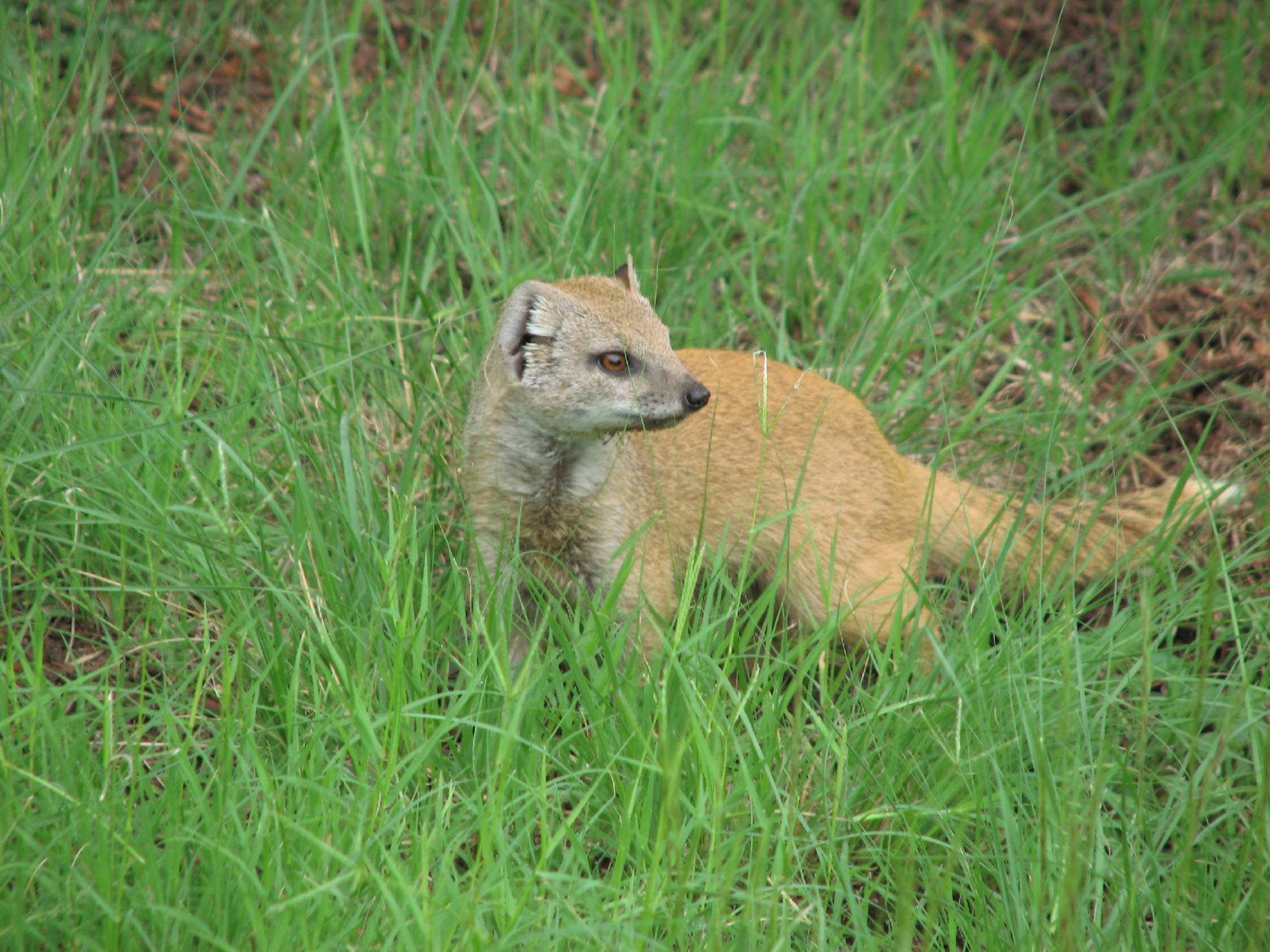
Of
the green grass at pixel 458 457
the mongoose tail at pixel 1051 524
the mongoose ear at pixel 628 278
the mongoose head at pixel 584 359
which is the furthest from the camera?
the mongoose tail at pixel 1051 524

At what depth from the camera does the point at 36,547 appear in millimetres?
3434

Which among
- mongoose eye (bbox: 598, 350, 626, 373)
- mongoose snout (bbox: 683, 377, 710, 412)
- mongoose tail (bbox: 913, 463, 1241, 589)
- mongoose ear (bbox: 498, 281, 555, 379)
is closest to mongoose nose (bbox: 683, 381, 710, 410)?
mongoose snout (bbox: 683, 377, 710, 412)

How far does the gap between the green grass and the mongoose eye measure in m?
0.64

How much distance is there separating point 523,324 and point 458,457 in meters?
0.68

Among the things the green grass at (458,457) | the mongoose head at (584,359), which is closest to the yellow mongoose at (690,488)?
the mongoose head at (584,359)

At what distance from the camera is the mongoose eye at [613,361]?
3.35 metres

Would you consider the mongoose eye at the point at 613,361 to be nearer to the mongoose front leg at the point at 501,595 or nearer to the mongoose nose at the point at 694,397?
the mongoose nose at the point at 694,397

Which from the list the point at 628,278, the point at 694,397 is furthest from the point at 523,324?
the point at 694,397

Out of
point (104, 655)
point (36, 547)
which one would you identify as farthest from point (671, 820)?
point (36, 547)

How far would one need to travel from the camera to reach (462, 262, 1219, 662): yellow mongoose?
3.35 m

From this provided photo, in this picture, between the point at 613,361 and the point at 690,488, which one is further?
the point at 690,488

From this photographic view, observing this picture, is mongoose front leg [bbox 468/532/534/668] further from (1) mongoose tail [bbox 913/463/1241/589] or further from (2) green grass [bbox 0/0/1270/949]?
(1) mongoose tail [bbox 913/463/1241/589]

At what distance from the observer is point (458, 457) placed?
3926 mm

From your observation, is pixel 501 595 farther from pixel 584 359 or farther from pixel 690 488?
pixel 690 488
